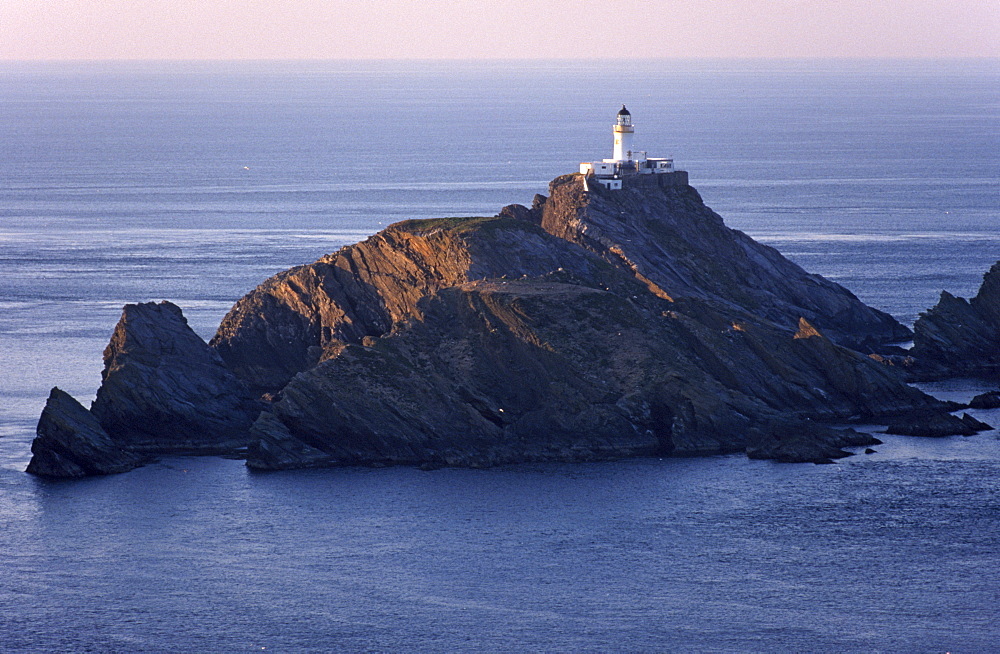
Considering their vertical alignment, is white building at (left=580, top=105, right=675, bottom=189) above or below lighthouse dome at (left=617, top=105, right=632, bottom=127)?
below

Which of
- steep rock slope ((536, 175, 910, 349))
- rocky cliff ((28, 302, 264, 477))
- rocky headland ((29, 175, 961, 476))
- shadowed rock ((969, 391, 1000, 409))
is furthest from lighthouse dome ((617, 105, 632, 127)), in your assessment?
rocky cliff ((28, 302, 264, 477))

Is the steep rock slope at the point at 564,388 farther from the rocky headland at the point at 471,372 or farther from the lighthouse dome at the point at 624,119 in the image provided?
the lighthouse dome at the point at 624,119

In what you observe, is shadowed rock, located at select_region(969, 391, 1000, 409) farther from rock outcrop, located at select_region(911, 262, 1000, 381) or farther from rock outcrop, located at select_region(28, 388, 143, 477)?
rock outcrop, located at select_region(28, 388, 143, 477)

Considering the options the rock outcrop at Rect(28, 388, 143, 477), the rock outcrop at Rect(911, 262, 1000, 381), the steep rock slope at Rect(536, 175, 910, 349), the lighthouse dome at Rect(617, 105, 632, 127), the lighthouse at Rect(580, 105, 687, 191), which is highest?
the lighthouse dome at Rect(617, 105, 632, 127)

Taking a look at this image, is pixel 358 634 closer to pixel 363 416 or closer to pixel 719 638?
pixel 719 638

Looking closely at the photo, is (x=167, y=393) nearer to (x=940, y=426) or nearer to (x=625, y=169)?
(x=940, y=426)

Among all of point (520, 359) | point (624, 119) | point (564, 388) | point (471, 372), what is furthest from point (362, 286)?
point (624, 119)

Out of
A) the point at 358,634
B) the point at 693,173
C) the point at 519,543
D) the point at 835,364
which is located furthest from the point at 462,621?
the point at 693,173
